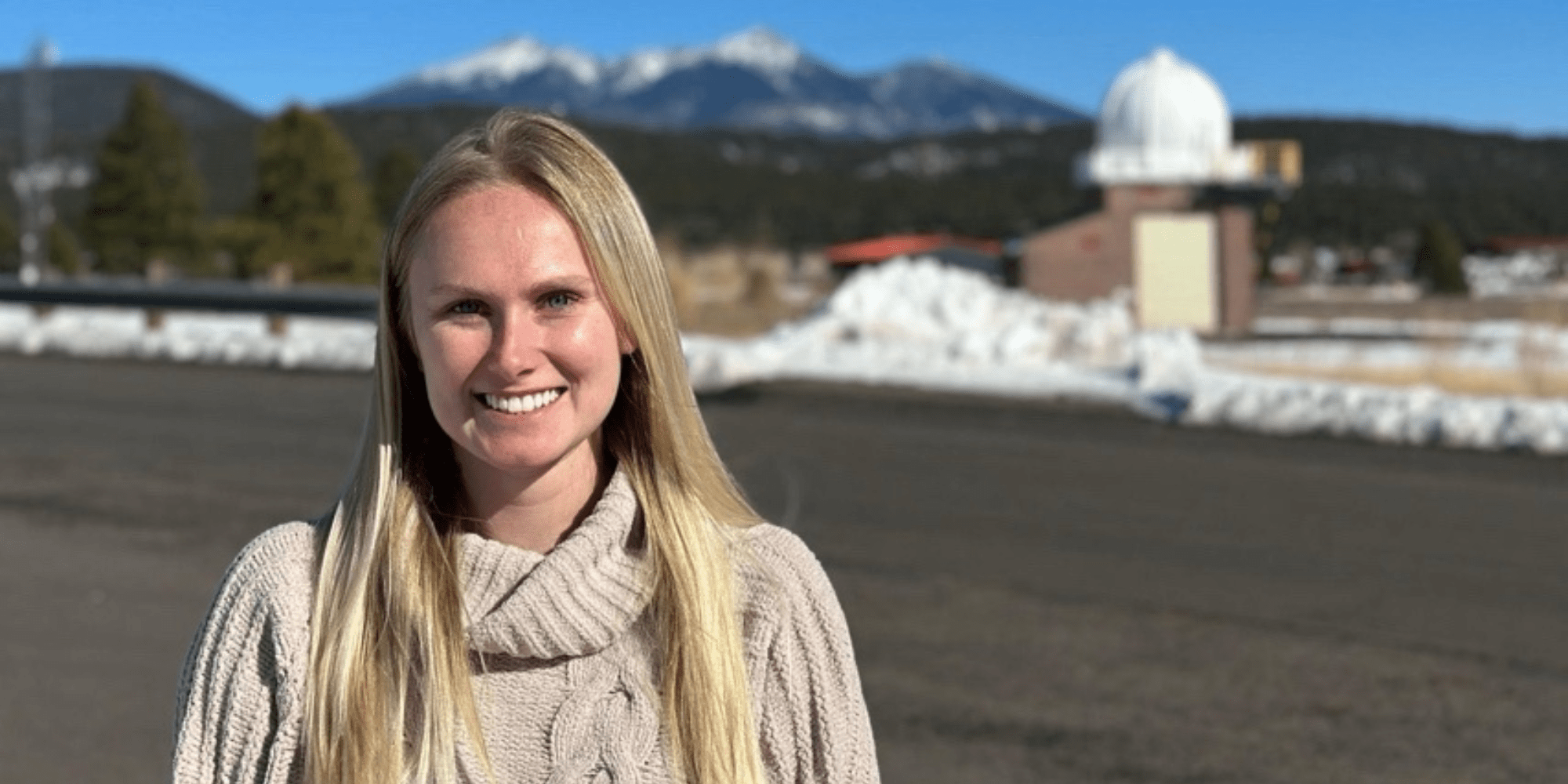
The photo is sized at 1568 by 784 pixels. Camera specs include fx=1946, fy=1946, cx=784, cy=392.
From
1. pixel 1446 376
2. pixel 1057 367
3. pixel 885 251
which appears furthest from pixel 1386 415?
pixel 885 251

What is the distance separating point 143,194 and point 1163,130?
28.6m

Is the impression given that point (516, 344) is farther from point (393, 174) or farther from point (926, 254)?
point (393, 174)

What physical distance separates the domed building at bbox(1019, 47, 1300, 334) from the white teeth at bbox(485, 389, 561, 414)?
35217 millimetres

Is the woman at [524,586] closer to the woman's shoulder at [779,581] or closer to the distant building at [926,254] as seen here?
the woman's shoulder at [779,581]

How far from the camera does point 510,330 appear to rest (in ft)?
6.53

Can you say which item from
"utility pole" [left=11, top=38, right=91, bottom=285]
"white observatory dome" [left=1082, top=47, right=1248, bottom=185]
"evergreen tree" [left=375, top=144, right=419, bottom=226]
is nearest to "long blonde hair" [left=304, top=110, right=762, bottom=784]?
"white observatory dome" [left=1082, top=47, right=1248, bottom=185]

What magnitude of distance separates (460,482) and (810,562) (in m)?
0.40

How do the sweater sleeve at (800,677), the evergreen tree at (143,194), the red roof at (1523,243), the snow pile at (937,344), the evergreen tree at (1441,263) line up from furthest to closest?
the red roof at (1523,243), the evergreen tree at (1441,263), the evergreen tree at (143,194), the snow pile at (937,344), the sweater sleeve at (800,677)

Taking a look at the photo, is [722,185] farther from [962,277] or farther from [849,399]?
[849,399]

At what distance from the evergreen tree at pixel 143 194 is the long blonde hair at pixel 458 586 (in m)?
54.2

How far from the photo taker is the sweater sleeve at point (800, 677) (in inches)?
80.7

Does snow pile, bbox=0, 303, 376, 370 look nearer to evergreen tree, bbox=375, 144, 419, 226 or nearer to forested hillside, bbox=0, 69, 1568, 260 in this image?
evergreen tree, bbox=375, 144, 419, 226

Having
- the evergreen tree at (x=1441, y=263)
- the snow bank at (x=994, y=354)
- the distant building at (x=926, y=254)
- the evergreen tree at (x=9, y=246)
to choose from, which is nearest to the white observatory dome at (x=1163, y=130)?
the distant building at (x=926, y=254)

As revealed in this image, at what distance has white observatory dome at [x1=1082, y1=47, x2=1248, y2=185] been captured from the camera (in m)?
39.1
